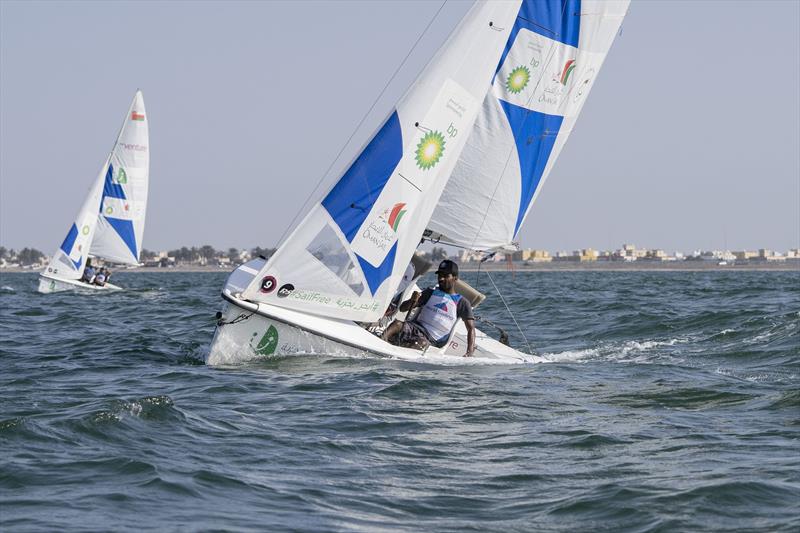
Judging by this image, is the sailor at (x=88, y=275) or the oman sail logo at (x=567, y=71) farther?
the sailor at (x=88, y=275)

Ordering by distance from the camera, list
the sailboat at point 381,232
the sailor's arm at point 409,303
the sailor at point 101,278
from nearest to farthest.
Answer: the sailboat at point 381,232
the sailor's arm at point 409,303
the sailor at point 101,278

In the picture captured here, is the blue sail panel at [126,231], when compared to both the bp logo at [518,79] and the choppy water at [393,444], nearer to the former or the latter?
the choppy water at [393,444]

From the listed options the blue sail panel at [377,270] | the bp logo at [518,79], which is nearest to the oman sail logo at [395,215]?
the blue sail panel at [377,270]

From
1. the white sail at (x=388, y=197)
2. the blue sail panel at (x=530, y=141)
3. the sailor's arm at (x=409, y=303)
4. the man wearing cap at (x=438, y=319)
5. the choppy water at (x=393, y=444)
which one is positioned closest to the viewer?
the choppy water at (x=393, y=444)

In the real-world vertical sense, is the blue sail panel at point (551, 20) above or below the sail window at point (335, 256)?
above

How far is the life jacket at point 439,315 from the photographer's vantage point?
1253cm

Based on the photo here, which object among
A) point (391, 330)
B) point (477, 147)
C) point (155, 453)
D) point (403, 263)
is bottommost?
point (155, 453)

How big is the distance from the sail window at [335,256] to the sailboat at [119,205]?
2533cm

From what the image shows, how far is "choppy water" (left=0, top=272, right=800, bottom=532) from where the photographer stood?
5.86 meters

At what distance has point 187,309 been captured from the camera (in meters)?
25.0

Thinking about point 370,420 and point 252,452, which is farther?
point 370,420

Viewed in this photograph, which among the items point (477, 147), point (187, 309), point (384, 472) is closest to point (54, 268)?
point (187, 309)

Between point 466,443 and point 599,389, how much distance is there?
3322 mm

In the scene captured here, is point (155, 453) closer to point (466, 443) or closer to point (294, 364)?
point (466, 443)
